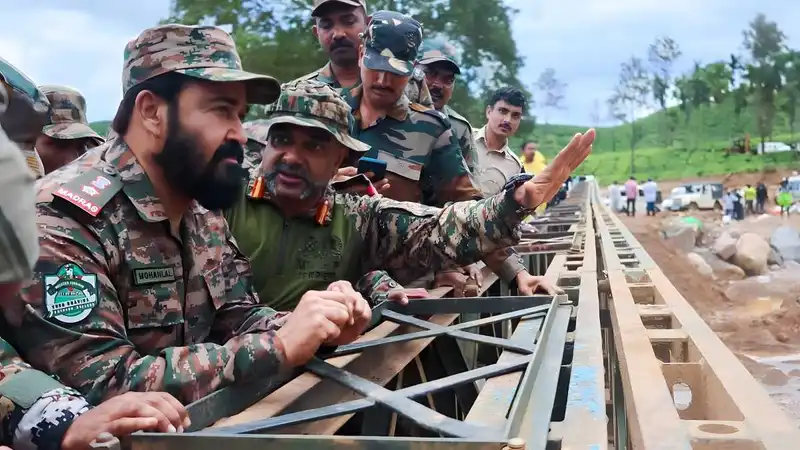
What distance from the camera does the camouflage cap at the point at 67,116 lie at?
11.3ft

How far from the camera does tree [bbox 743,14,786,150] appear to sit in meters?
53.7

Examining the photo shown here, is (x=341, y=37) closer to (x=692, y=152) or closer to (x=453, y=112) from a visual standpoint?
(x=453, y=112)

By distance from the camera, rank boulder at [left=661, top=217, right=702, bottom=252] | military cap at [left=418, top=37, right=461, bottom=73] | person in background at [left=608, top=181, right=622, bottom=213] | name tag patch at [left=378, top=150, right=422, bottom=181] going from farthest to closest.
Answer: person in background at [left=608, top=181, right=622, bottom=213] → boulder at [left=661, top=217, right=702, bottom=252] → military cap at [left=418, top=37, right=461, bottom=73] → name tag patch at [left=378, top=150, right=422, bottom=181]

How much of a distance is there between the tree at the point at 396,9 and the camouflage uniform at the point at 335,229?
13.8 meters

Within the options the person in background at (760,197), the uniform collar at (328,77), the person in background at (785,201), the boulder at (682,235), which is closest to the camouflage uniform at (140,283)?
the uniform collar at (328,77)

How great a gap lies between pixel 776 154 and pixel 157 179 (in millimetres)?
57965

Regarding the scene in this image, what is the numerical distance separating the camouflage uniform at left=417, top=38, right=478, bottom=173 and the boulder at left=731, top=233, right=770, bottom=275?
14241mm

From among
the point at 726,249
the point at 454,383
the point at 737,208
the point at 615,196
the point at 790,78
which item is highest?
the point at 790,78

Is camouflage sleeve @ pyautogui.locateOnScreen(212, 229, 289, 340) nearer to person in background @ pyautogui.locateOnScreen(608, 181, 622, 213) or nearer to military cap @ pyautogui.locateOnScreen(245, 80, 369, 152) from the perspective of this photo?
military cap @ pyautogui.locateOnScreen(245, 80, 369, 152)

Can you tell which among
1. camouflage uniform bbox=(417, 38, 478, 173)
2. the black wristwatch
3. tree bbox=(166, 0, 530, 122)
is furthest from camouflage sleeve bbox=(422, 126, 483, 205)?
tree bbox=(166, 0, 530, 122)

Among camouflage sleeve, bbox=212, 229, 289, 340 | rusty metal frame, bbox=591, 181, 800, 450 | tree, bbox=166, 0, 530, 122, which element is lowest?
rusty metal frame, bbox=591, 181, 800, 450

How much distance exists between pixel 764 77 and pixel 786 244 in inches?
1495

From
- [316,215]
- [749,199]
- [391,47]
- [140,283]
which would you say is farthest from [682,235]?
[140,283]

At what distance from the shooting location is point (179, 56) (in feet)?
6.73
